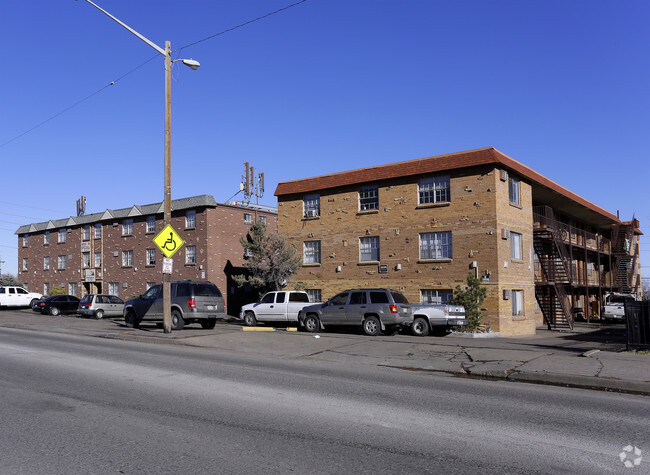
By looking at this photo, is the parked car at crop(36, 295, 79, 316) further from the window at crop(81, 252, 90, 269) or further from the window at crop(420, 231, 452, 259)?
the window at crop(420, 231, 452, 259)

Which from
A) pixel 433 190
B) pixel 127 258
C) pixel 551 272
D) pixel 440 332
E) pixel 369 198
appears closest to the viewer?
pixel 440 332

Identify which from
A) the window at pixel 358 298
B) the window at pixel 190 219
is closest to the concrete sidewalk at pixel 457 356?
the window at pixel 358 298

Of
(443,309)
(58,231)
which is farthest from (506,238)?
(58,231)

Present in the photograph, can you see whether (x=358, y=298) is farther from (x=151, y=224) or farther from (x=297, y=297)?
(x=151, y=224)

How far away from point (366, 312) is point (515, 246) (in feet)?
33.6

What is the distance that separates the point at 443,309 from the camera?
831 inches

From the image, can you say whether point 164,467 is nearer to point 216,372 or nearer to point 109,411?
point 109,411

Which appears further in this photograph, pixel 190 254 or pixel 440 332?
pixel 190 254

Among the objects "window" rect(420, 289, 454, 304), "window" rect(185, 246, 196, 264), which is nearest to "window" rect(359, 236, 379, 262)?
"window" rect(420, 289, 454, 304)

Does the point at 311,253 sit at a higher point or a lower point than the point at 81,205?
lower

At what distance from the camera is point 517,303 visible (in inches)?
1046

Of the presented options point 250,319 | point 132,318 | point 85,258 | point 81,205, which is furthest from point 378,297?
point 81,205

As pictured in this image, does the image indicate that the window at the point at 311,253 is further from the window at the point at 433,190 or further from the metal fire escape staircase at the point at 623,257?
the metal fire escape staircase at the point at 623,257

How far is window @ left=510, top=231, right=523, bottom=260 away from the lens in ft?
85.7
